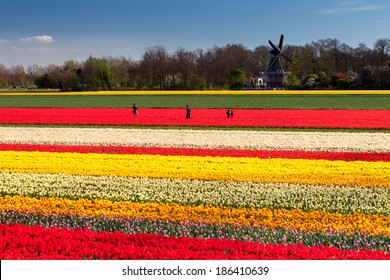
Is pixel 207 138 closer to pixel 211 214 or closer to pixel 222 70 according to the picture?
pixel 211 214

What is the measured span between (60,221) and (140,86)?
106858 millimetres

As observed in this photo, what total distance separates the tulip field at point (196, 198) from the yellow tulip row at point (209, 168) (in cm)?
4

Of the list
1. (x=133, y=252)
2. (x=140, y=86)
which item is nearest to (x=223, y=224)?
(x=133, y=252)

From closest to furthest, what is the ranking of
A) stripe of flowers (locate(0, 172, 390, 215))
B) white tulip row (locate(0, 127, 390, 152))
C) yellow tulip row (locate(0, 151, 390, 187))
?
1. stripe of flowers (locate(0, 172, 390, 215))
2. yellow tulip row (locate(0, 151, 390, 187))
3. white tulip row (locate(0, 127, 390, 152))

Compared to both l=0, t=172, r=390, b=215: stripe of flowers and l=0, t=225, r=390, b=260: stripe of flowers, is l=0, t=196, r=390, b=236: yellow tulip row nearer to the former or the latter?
l=0, t=172, r=390, b=215: stripe of flowers

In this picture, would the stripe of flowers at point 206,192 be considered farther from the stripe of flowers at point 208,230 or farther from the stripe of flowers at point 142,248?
the stripe of flowers at point 142,248

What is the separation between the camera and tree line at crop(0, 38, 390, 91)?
4161 inches

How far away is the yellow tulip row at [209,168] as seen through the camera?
1700 cm

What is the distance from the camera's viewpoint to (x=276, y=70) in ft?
387

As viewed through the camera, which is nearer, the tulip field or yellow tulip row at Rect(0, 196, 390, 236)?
the tulip field

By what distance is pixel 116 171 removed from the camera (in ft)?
60.1

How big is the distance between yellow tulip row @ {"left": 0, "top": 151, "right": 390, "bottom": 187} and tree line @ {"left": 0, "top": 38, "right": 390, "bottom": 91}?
8432cm

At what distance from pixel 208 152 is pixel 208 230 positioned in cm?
1290

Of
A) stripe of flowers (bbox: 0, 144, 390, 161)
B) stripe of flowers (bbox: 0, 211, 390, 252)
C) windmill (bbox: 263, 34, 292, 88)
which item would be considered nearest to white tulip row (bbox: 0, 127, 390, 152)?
stripe of flowers (bbox: 0, 144, 390, 161)
